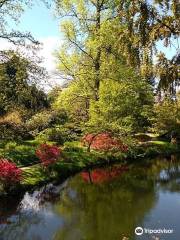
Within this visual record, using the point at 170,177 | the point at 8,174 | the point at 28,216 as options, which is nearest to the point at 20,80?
the point at 8,174

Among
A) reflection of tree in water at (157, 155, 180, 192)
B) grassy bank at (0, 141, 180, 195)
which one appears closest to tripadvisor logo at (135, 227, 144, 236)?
grassy bank at (0, 141, 180, 195)

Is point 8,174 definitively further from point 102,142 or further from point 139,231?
point 102,142

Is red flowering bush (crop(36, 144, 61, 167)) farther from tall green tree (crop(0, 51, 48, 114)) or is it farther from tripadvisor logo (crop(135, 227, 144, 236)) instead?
tripadvisor logo (crop(135, 227, 144, 236))

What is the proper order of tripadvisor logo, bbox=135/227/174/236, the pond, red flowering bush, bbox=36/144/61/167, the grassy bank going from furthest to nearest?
red flowering bush, bbox=36/144/61/167, the grassy bank, the pond, tripadvisor logo, bbox=135/227/174/236

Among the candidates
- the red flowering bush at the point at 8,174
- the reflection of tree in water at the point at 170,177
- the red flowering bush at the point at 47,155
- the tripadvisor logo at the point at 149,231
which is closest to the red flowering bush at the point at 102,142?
the reflection of tree in water at the point at 170,177

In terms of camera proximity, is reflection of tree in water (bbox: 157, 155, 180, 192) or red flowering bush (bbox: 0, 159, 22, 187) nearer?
red flowering bush (bbox: 0, 159, 22, 187)

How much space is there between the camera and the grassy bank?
2478 centimetres

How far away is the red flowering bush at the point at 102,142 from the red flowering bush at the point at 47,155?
6.90m

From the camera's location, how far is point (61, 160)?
29141 millimetres

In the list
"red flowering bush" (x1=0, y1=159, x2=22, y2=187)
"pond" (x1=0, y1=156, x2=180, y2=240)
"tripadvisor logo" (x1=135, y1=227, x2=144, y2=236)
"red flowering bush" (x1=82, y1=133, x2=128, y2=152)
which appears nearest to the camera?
"tripadvisor logo" (x1=135, y1=227, x2=144, y2=236)

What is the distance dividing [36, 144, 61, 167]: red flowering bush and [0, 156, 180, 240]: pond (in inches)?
68.4

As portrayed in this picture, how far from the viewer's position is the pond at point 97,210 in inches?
613

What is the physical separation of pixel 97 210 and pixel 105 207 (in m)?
0.65

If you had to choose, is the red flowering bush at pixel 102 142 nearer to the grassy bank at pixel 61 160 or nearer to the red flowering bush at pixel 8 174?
the grassy bank at pixel 61 160
